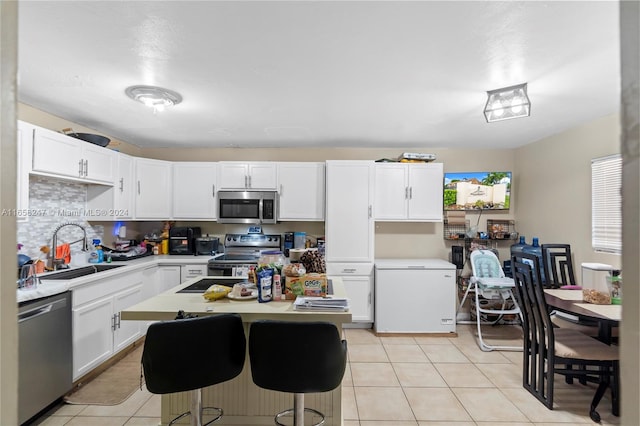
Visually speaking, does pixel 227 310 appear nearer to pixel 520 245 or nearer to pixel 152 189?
pixel 152 189

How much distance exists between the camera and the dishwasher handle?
6.73 feet

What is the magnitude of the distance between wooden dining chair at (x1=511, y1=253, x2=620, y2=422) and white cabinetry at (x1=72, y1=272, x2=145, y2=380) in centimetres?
356

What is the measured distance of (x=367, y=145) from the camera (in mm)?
4234

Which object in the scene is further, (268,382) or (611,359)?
(611,359)

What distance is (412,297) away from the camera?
379cm

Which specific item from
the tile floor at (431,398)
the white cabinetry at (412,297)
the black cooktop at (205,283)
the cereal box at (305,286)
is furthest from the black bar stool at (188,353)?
the white cabinetry at (412,297)

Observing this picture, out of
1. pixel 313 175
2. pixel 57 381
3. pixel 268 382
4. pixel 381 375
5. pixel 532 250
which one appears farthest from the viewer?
pixel 313 175

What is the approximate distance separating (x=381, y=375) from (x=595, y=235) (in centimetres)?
244

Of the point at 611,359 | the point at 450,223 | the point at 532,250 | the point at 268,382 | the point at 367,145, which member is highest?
the point at 367,145

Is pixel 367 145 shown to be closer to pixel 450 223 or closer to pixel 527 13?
pixel 450 223

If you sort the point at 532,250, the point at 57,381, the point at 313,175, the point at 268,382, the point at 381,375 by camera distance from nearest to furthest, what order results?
1. the point at 268,382
2. the point at 57,381
3. the point at 381,375
4. the point at 532,250
5. the point at 313,175

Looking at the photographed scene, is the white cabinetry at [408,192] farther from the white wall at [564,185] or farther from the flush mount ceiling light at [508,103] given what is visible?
the flush mount ceiling light at [508,103]

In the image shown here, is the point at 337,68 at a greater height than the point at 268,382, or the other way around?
the point at 337,68

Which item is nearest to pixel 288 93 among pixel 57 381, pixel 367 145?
pixel 367 145
